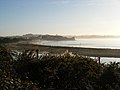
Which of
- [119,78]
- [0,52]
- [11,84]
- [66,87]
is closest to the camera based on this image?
[11,84]

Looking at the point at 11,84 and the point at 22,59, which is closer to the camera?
the point at 11,84

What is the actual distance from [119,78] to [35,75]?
99.8 inches

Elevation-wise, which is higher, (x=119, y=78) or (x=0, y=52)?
(x=0, y=52)

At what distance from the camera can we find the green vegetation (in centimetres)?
859

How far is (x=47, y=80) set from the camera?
877cm

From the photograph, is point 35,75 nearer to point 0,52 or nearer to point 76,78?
point 76,78

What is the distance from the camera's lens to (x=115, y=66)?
977cm

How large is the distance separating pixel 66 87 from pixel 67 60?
1817 mm

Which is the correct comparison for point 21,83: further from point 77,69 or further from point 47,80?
point 77,69

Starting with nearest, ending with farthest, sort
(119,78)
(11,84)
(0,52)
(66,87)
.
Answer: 1. (11,84)
2. (66,87)
3. (119,78)
4. (0,52)

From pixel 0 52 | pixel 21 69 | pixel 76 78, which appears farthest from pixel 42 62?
pixel 0 52

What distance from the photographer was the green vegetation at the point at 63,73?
859cm

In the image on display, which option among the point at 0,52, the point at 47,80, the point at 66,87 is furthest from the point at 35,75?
the point at 0,52

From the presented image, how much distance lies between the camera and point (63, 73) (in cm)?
912
